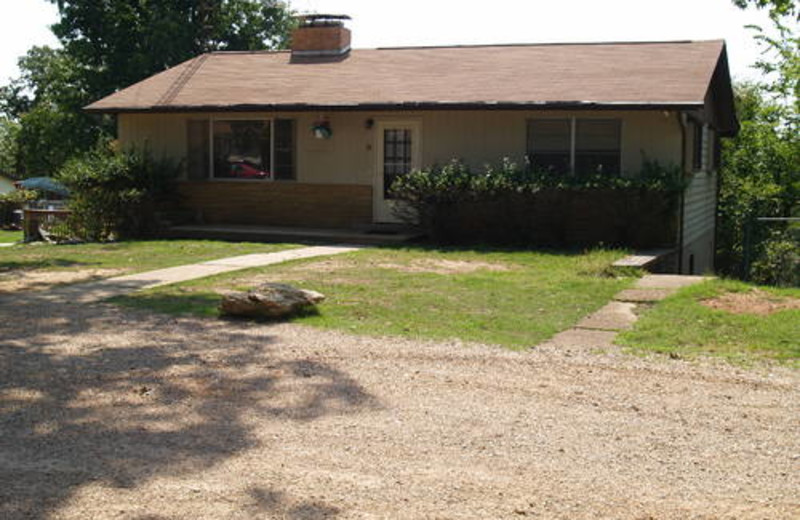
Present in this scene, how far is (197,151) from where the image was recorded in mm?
20031

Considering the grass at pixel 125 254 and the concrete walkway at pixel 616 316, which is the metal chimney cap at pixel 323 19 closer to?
the grass at pixel 125 254

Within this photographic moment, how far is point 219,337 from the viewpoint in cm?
827

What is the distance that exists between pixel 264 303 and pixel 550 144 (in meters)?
9.52

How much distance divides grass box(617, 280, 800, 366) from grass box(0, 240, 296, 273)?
7.15 metres

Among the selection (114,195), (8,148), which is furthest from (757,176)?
(8,148)

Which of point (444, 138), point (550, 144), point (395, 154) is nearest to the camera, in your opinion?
point (550, 144)

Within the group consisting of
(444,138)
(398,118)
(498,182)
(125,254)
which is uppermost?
(398,118)

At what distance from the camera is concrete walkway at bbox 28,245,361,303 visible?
420 inches

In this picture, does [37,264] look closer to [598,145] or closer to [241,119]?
[241,119]

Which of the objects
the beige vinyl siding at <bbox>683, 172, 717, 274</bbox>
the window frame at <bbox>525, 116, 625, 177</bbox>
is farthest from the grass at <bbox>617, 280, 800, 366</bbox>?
the beige vinyl siding at <bbox>683, 172, 717, 274</bbox>

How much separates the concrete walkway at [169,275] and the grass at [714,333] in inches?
227

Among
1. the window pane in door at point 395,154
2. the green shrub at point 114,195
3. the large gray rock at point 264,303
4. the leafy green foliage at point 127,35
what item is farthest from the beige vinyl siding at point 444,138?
the leafy green foliage at point 127,35

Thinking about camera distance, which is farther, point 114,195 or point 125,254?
point 114,195

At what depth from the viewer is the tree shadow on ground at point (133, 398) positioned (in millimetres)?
4789
